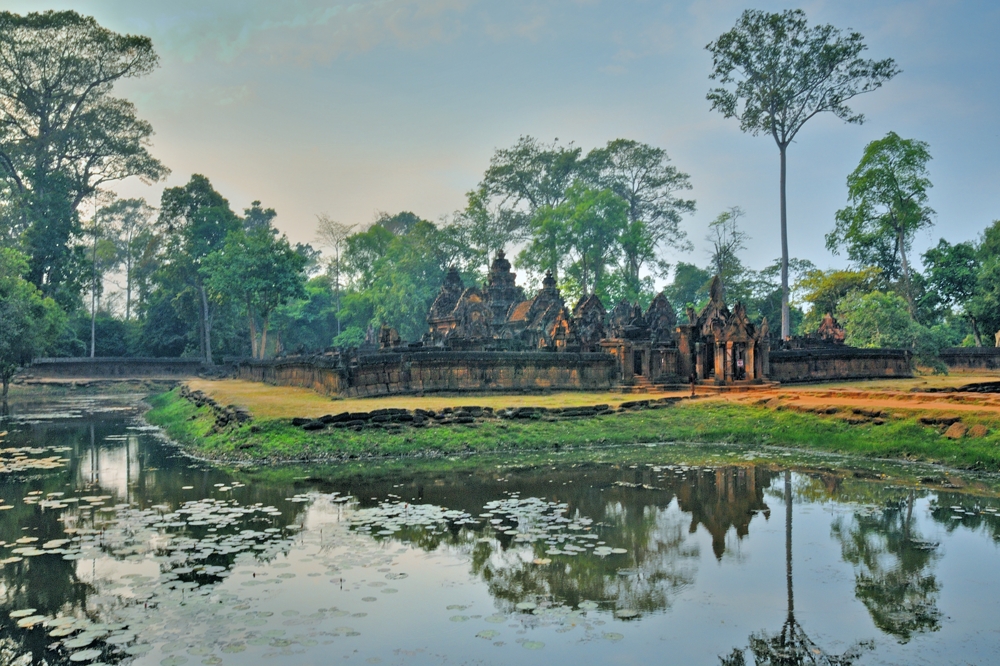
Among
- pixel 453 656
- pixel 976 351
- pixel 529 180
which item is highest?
pixel 529 180

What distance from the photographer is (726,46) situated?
40125 millimetres

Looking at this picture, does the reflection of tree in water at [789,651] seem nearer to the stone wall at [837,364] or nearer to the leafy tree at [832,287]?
the stone wall at [837,364]

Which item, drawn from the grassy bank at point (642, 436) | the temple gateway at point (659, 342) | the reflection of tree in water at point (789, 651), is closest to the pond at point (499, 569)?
the reflection of tree in water at point (789, 651)

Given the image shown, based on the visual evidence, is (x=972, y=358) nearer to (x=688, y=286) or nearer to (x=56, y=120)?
(x=688, y=286)

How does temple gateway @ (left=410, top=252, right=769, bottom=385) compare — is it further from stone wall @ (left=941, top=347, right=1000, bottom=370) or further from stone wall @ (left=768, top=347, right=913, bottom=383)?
stone wall @ (left=941, top=347, right=1000, bottom=370)

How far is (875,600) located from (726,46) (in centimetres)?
3761

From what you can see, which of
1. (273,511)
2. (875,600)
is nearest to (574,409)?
(273,511)

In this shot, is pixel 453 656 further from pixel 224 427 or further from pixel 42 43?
pixel 42 43

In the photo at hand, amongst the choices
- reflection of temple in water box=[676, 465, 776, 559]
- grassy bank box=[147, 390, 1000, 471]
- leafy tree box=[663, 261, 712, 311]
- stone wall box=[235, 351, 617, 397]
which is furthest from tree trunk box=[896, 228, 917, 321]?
reflection of temple in water box=[676, 465, 776, 559]

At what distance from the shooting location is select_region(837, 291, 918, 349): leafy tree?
36.6m

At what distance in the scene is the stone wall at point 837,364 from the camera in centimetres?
2986

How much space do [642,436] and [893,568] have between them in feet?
36.1

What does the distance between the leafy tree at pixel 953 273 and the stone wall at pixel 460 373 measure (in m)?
32.3

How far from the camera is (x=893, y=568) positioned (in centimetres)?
873
